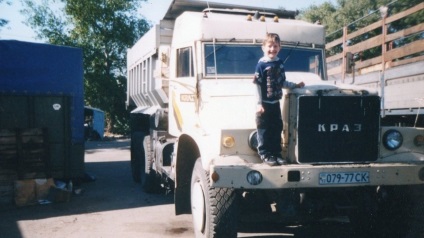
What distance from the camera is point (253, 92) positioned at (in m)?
4.93

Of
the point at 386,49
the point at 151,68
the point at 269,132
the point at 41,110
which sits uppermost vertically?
the point at 386,49

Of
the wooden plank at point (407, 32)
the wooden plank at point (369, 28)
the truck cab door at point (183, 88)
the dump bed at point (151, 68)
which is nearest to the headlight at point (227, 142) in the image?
the truck cab door at point (183, 88)

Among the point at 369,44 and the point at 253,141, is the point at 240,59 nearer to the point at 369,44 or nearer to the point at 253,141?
the point at 253,141

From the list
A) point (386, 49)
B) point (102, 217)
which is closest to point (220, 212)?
point (102, 217)

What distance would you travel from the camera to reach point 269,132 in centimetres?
419

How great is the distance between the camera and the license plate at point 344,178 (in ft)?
13.4

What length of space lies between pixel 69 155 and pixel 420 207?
695cm

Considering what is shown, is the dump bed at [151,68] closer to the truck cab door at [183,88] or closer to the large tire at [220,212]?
the truck cab door at [183,88]

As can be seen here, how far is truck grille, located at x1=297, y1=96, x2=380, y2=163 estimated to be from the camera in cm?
428

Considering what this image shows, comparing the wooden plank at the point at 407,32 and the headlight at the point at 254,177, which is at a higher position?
the wooden plank at the point at 407,32

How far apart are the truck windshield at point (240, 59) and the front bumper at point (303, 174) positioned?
6.05 feet

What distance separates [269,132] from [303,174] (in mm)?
536

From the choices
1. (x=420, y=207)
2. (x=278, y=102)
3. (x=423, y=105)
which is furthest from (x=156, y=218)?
(x=423, y=105)

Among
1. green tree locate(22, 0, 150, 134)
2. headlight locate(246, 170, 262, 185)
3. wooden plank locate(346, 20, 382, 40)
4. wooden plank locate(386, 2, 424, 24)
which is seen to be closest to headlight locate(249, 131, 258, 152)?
headlight locate(246, 170, 262, 185)
